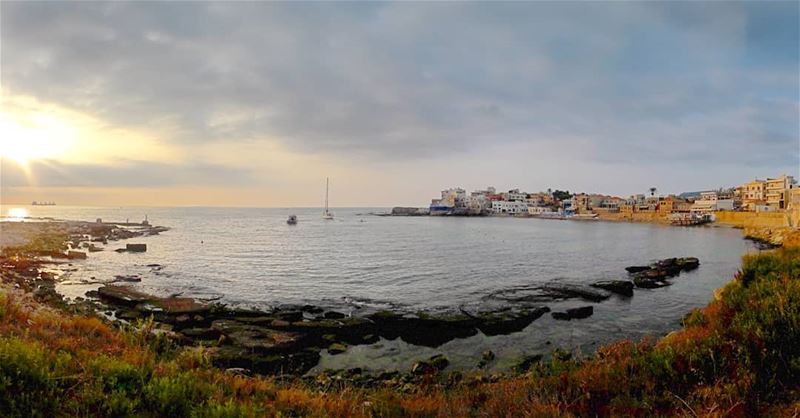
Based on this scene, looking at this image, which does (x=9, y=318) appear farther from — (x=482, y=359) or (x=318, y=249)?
(x=318, y=249)

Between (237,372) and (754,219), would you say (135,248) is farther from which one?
(754,219)

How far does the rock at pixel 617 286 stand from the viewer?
85.7ft

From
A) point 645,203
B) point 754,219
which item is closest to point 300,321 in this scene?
point 754,219

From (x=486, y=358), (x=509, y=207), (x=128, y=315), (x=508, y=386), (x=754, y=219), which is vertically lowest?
(x=486, y=358)

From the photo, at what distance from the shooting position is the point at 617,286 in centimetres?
2698

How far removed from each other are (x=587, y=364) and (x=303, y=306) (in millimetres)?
15800

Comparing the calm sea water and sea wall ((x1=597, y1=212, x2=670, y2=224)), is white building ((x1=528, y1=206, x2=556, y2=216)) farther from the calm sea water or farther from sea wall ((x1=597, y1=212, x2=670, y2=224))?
the calm sea water

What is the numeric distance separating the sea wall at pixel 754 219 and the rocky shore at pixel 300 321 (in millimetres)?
77134

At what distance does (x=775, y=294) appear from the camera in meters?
7.66

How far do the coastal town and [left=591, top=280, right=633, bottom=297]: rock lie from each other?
6613cm

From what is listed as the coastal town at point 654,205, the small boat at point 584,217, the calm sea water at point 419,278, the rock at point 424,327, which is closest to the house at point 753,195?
the coastal town at point 654,205

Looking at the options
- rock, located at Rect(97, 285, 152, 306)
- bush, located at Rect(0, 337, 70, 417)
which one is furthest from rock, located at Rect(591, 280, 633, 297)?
bush, located at Rect(0, 337, 70, 417)

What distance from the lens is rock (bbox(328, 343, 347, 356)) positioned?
1525 cm

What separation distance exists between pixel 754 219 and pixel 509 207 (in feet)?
323
